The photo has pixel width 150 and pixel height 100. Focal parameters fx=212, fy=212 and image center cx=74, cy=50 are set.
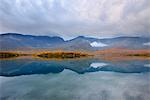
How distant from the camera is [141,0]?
3.33 metres

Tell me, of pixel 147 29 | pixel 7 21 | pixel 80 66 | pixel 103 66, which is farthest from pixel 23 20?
pixel 147 29

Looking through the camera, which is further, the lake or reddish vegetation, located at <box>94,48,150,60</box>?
reddish vegetation, located at <box>94,48,150,60</box>

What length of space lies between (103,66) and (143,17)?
1.00 meters

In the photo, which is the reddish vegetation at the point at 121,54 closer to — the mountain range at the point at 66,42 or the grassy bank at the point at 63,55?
the mountain range at the point at 66,42

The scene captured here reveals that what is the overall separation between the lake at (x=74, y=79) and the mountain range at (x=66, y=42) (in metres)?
0.22

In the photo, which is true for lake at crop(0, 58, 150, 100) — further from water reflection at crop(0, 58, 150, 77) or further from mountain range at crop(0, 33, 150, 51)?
mountain range at crop(0, 33, 150, 51)

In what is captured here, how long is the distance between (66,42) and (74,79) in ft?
2.02

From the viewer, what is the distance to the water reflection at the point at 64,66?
3.38m

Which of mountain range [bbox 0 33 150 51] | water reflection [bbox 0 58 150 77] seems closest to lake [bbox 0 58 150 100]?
water reflection [bbox 0 58 150 77]

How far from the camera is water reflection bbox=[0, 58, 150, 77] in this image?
3.38m

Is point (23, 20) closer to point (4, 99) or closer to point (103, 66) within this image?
point (4, 99)

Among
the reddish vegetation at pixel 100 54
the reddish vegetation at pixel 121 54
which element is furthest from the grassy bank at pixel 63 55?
the reddish vegetation at pixel 121 54

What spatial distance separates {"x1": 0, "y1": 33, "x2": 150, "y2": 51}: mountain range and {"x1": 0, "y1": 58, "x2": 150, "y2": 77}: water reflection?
0.75 ft

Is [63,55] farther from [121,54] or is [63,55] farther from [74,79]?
[121,54]
